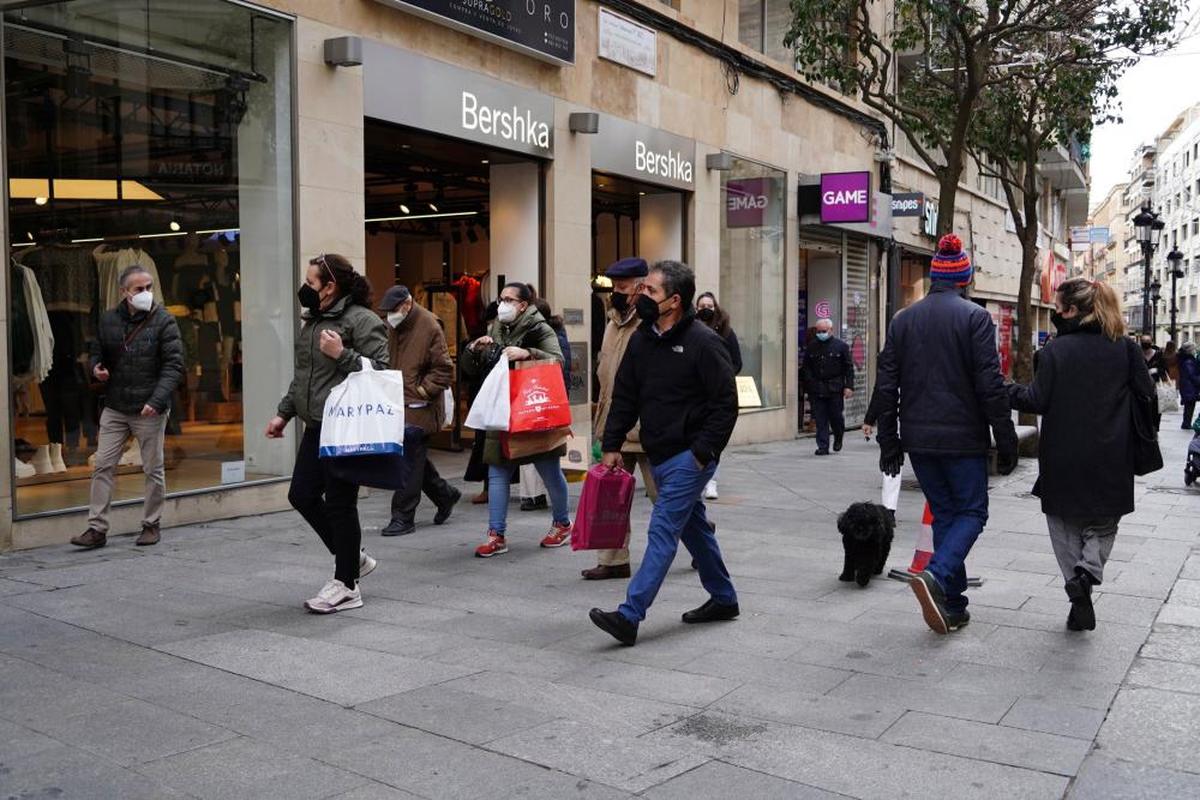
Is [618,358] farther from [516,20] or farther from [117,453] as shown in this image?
[516,20]

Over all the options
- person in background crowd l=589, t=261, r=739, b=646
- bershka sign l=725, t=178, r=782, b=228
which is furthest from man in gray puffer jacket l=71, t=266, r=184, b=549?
bershka sign l=725, t=178, r=782, b=228

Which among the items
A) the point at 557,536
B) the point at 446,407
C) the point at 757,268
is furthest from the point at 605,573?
the point at 757,268

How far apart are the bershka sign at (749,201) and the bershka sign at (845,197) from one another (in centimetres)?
90

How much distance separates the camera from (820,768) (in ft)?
13.1

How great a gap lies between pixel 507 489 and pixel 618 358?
1.20m

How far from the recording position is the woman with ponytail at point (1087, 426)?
5848mm

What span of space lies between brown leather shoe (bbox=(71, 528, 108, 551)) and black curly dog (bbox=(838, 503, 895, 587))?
4901 mm

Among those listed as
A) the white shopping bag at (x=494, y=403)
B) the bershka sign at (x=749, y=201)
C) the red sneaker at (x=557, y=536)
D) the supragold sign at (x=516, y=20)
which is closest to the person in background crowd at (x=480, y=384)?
the white shopping bag at (x=494, y=403)

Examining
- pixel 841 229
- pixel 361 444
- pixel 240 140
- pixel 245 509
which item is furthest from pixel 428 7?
pixel 841 229

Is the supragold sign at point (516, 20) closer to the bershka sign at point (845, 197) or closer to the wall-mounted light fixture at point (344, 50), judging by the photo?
the wall-mounted light fixture at point (344, 50)

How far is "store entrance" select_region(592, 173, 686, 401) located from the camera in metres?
14.9

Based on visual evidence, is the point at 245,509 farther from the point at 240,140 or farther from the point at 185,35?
the point at 185,35

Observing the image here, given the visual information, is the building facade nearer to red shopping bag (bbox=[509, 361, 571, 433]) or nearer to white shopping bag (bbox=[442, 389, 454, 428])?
white shopping bag (bbox=[442, 389, 454, 428])

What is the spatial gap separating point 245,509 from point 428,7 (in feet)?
15.9
